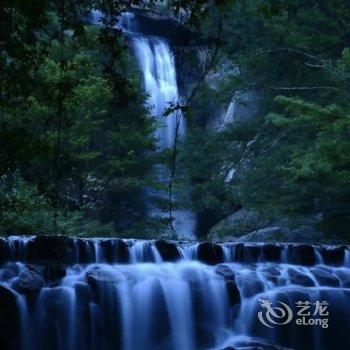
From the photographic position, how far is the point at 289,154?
17.2 meters

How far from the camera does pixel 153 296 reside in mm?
10570

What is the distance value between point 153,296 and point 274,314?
7.14 feet

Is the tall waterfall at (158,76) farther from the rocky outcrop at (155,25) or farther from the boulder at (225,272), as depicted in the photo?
the boulder at (225,272)

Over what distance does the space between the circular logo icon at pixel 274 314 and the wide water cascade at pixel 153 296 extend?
3cm

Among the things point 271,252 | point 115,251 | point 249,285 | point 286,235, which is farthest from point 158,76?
point 249,285

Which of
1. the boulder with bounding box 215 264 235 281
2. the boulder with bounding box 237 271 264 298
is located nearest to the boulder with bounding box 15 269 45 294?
the boulder with bounding box 215 264 235 281

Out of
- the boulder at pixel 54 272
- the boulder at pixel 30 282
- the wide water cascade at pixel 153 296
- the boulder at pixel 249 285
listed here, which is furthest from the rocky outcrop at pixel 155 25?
the boulder at pixel 30 282

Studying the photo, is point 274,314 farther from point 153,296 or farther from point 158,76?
point 158,76

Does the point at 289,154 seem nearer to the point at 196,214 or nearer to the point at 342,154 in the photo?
the point at 342,154

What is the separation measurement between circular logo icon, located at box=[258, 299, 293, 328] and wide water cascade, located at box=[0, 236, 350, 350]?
34 mm

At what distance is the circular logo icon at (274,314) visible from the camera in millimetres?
10445

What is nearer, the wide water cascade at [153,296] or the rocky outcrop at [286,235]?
the wide water cascade at [153,296]

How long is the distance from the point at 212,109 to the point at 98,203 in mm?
9641

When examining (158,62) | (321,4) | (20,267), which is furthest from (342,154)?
(158,62)
